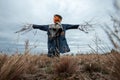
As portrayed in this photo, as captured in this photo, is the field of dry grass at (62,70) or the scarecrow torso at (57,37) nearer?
the field of dry grass at (62,70)

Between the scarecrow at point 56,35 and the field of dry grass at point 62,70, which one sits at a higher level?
the scarecrow at point 56,35

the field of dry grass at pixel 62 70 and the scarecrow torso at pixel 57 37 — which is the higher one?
the scarecrow torso at pixel 57 37

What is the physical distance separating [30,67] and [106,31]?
2313 millimetres

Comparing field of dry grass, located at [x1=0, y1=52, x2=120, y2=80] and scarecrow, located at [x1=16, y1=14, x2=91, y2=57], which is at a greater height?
scarecrow, located at [x1=16, y1=14, x2=91, y2=57]

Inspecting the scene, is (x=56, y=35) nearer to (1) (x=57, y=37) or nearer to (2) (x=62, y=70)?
(1) (x=57, y=37)

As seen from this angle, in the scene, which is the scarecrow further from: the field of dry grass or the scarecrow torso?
the field of dry grass

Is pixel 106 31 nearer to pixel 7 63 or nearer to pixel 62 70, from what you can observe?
pixel 7 63

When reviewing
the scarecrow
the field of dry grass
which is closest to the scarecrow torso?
the scarecrow

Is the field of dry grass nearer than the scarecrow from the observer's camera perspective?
Yes

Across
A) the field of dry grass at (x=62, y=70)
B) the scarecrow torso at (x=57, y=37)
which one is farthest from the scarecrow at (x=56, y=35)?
the field of dry grass at (x=62, y=70)

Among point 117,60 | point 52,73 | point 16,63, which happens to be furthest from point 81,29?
point 117,60

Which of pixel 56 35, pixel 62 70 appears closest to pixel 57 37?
Result: pixel 56 35

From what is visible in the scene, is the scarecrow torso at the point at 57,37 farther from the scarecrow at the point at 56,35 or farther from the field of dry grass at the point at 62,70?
the field of dry grass at the point at 62,70

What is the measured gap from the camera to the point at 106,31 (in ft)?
10.2
